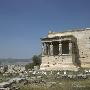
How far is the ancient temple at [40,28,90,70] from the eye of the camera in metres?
39.5

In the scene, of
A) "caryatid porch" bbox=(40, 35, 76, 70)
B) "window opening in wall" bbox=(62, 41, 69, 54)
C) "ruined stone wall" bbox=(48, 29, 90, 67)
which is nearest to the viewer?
"caryatid porch" bbox=(40, 35, 76, 70)

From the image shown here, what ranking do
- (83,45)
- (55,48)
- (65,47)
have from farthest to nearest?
(55,48), (65,47), (83,45)

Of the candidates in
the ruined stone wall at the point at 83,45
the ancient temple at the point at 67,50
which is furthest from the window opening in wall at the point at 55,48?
the ruined stone wall at the point at 83,45

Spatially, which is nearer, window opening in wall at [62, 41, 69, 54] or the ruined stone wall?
the ruined stone wall

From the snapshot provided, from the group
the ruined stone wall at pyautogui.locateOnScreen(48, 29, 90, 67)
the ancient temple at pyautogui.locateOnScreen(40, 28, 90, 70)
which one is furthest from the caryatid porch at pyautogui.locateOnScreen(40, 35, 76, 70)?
the ruined stone wall at pyautogui.locateOnScreen(48, 29, 90, 67)

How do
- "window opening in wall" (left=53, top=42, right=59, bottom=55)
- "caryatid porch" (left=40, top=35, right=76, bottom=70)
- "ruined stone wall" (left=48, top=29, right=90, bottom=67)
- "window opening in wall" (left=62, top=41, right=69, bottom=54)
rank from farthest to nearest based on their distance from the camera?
"window opening in wall" (left=53, top=42, right=59, bottom=55)
"window opening in wall" (left=62, top=41, right=69, bottom=54)
"ruined stone wall" (left=48, top=29, right=90, bottom=67)
"caryatid porch" (left=40, top=35, right=76, bottom=70)

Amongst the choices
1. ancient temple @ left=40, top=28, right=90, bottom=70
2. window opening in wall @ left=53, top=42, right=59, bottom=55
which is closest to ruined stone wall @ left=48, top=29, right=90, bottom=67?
ancient temple @ left=40, top=28, right=90, bottom=70

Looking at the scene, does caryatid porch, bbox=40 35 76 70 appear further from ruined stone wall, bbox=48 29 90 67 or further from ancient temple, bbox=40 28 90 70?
ruined stone wall, bbox=48 29 90 67

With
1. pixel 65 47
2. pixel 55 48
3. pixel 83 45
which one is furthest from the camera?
pixel 55 48

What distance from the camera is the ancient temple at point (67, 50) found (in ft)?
129

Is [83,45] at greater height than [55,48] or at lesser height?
greater

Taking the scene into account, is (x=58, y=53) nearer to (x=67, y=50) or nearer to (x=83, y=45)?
(x=67, y=50)

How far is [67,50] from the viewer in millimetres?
42312

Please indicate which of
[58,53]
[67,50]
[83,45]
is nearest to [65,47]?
[67,50]
